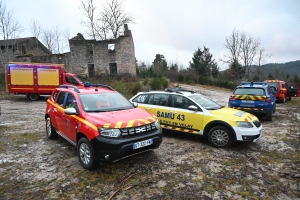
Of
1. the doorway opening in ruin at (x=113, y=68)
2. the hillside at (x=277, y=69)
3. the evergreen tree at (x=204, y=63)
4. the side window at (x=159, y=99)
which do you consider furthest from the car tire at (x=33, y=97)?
the hillside at (x=277, y=69)

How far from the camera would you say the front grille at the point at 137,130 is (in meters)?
3.70

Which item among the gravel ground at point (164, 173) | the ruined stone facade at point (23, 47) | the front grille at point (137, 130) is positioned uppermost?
the ruined stone facade at point (23, 47)

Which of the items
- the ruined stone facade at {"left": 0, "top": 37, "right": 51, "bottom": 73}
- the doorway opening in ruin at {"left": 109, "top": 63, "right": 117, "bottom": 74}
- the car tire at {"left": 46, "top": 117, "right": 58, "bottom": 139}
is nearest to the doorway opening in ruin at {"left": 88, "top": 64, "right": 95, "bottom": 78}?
the doorway opening in ruin at {"left": 109, "top": 63, "right": 117, "bottom": 74}

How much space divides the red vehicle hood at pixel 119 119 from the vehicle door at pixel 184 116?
1.64 metres

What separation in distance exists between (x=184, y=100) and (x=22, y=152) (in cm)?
454

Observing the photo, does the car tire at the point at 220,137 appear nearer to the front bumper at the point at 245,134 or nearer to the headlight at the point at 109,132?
the front bumper at the point at 245,134

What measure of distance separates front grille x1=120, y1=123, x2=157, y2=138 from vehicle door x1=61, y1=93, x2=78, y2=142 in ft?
4.00

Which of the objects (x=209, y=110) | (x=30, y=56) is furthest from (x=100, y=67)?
(x=209, y=110)

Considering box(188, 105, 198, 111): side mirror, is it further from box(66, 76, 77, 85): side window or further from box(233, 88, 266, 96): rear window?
box(66, 76, 77, 85): side window

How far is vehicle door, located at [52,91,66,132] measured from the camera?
501 cm

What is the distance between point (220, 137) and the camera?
16.8 ft

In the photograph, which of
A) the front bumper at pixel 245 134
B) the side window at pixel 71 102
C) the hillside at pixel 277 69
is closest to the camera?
the side window at pixel 71 102

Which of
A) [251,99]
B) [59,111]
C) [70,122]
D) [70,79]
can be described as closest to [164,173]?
[70,122]

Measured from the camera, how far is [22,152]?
16.4 ft
